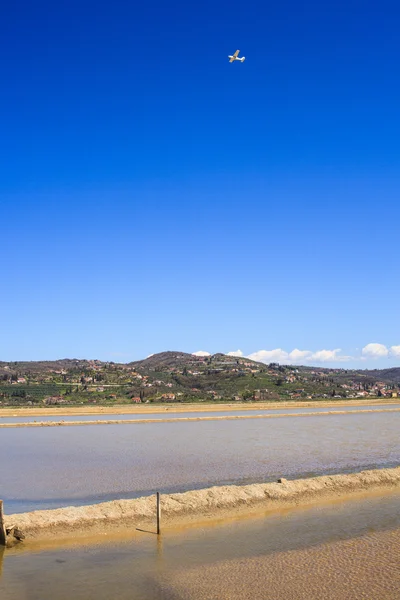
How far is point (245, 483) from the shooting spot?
920 inches

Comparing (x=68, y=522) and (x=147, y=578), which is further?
(x=68, y=522)

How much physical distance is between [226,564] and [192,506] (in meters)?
5.08

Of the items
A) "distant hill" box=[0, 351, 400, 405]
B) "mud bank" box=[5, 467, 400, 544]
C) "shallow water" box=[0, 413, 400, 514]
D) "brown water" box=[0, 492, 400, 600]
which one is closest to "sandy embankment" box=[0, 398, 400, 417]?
"distant hill" box=[0, 351, 400, 405]

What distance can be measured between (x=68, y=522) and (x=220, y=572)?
19.2 feet

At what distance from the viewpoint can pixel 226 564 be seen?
14000mm

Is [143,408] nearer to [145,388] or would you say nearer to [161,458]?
[145,388]

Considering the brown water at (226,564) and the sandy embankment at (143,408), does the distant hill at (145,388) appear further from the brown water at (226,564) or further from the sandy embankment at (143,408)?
the brown water at (226,564)

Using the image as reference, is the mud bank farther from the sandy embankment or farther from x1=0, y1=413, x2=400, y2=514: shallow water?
the sandy embankment

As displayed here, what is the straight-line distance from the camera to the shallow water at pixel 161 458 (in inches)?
901

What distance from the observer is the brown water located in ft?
40.7

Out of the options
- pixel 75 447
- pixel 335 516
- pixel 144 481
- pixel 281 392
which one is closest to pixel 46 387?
pixel 281 392

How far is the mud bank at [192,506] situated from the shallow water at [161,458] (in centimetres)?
250

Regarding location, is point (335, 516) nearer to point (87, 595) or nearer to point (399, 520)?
point (399, 520)

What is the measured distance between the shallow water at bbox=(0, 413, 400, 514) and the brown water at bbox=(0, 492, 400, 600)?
219 inches
